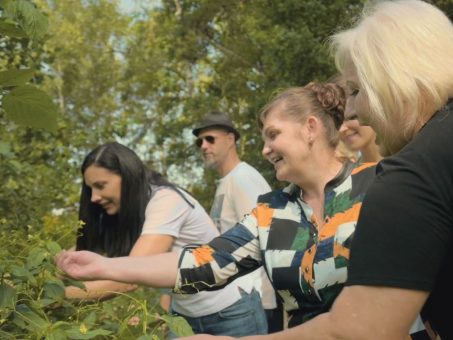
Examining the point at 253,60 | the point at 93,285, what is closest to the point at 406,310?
A: the point at 93,285

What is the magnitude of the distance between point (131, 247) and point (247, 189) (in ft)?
3.88

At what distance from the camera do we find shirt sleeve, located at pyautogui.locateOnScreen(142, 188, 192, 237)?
12.6 ft

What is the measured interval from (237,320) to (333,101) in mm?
1384

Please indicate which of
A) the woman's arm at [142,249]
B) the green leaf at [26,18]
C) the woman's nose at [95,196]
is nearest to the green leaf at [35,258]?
the green leaf at [26,18]

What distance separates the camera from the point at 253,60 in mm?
21641

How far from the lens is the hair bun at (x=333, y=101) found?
10.4 ft

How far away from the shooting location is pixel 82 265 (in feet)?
9.19

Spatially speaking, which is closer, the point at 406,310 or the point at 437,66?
the point at 406,310

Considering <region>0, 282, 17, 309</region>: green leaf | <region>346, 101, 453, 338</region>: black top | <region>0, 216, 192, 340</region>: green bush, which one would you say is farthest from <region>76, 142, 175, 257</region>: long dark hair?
<region>346, 101, 453, 338</region>: black top

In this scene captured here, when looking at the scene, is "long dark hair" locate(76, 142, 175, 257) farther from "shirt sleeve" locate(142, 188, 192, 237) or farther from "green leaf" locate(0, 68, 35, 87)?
"green leaf" locate(0, 68, 35, 87)

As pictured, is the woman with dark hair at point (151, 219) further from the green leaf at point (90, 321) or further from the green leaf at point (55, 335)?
the green leaf at point (55, 335)

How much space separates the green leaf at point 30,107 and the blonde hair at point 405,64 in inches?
28.4

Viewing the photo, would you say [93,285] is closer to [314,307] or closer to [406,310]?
[314,307]

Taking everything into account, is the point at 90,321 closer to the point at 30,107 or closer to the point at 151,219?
the point at 30,107
